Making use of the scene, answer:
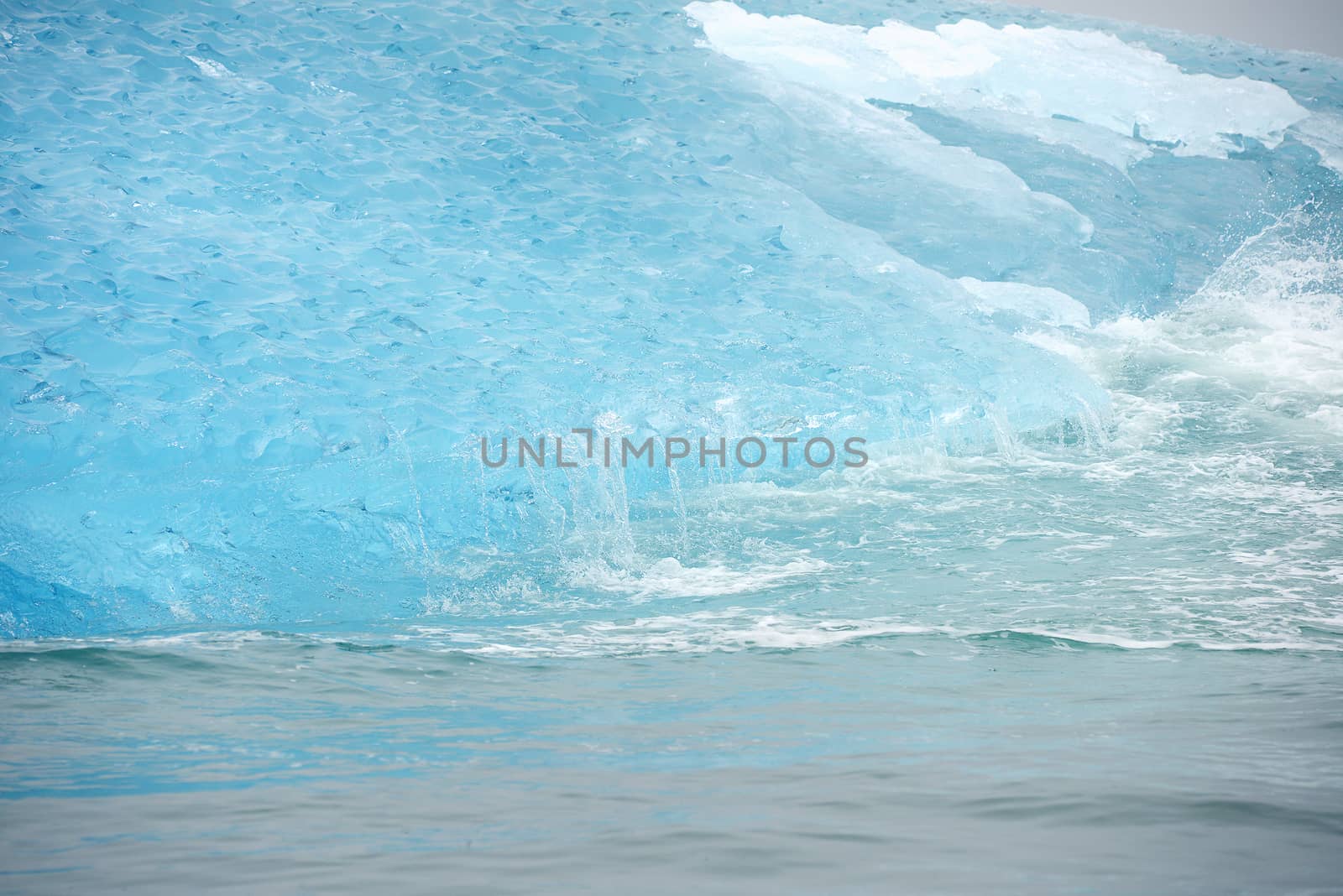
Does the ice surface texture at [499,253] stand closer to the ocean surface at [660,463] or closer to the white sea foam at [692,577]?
the ocean surface at [660,463]

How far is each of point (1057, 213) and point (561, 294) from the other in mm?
4130

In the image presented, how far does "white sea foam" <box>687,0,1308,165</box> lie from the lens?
349 inches

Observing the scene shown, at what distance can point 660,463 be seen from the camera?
5434 mm

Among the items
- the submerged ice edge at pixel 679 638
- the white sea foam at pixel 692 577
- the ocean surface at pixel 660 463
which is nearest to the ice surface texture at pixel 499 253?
the ocean surface at pixel 660 463

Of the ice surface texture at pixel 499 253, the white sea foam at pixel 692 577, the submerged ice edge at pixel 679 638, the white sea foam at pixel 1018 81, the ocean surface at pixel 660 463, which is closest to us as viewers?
the ocean surface at pixel 660 463

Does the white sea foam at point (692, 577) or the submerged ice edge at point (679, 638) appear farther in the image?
the white sea foam at point (692, 577)

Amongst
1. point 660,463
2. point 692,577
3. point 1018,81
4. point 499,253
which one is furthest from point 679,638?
point 1018,81

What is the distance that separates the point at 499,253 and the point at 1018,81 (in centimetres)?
553

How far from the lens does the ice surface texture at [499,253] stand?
458 centimetres

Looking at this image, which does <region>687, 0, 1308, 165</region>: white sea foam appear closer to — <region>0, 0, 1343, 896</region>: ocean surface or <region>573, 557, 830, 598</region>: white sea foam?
<region>0, 0, 1343, 896</region>: ocean surface

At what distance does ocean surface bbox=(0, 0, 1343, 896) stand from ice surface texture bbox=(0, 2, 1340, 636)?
0.03 metres

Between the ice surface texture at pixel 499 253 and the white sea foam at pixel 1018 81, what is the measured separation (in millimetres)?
41

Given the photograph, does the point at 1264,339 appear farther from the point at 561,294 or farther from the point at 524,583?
the point at 524,583

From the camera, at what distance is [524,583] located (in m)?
4.38
